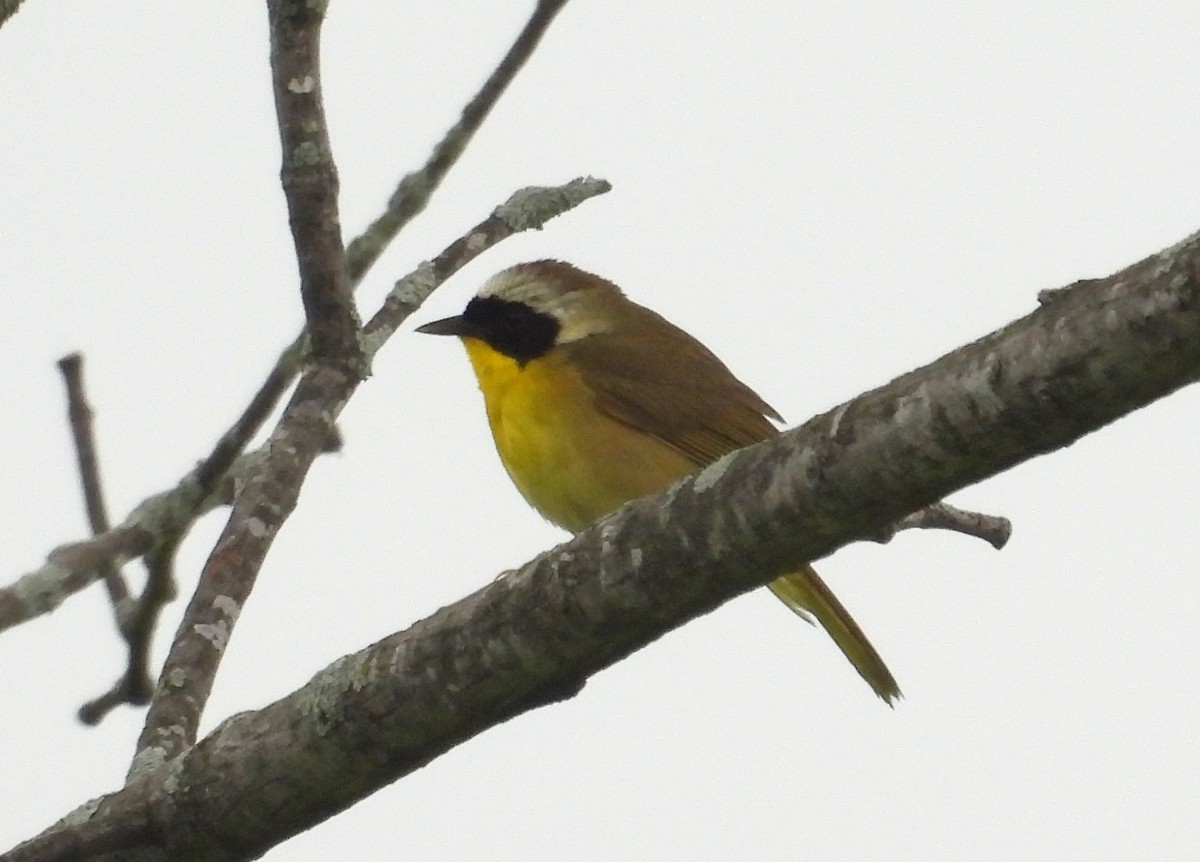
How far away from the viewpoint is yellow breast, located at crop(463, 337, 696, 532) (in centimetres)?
545

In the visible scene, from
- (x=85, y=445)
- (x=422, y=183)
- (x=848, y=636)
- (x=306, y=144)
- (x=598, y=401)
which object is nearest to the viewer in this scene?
(x=306, y=144)

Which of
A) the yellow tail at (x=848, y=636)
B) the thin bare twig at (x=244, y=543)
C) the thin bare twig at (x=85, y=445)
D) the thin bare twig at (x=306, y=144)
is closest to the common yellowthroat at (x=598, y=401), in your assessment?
the yellow tail at (x=848, y=636)

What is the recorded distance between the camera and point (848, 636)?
5602mm

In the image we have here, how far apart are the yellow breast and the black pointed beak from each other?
27 centimetres

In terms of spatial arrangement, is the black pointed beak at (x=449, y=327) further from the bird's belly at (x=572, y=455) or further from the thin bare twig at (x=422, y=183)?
the thin bare twig at (x=422, y=183)

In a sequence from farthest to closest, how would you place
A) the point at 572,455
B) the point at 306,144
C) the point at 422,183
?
the point at 572,455 → the point at 422,183 → the point at 306,144

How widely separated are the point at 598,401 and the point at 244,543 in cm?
185

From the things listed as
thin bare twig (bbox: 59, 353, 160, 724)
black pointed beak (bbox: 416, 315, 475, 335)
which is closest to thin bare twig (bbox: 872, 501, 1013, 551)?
thin bare twig (bbox: 59, 353, 160, 724)

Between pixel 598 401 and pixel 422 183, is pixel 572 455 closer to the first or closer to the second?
pixel 598 401

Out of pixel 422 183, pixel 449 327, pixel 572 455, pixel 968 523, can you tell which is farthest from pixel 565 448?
pixel 968 523

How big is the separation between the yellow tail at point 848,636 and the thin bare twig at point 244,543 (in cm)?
161

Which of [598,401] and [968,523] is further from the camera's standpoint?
[598,401]

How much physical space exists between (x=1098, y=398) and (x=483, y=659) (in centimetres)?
109

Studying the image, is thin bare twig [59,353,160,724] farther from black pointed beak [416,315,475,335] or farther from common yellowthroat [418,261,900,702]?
black pointed beak [416,315,475,335]
